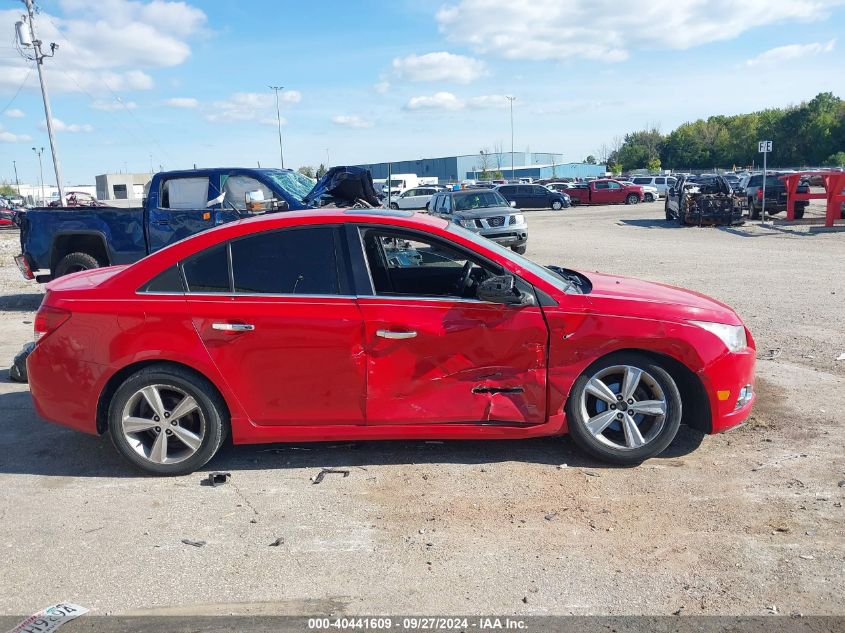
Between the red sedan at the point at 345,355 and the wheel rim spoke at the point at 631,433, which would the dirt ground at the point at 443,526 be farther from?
the red sedan at the point at 345,355

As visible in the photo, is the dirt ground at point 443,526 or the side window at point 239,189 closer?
the dirt ground at point 443,526

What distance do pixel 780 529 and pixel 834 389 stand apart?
2930mm

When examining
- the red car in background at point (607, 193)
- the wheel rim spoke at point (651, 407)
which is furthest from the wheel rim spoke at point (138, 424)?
the red car in background at point (607, 193)

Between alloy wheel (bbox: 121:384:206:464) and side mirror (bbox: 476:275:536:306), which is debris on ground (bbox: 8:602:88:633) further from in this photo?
side mirror (bbox: 476:275:536:306)

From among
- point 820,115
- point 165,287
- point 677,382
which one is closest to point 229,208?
point 165,287

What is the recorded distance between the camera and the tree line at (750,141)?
82500 millimetres

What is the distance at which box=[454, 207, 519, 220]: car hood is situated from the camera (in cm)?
1876

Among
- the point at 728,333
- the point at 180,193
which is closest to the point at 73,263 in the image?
the point at 180,193

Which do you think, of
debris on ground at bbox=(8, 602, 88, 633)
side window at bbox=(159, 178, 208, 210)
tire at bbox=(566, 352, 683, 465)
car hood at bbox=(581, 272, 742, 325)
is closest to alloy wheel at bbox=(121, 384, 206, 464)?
debris on ground at bbox=(8, 602, 88, 633)

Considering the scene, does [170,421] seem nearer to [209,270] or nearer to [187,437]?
[187,437]

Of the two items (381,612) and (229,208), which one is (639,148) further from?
(381,612)

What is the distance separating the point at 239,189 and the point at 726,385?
8.04 meters

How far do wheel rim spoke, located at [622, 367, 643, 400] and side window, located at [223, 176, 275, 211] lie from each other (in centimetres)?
734

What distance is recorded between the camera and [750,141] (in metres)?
93.1
